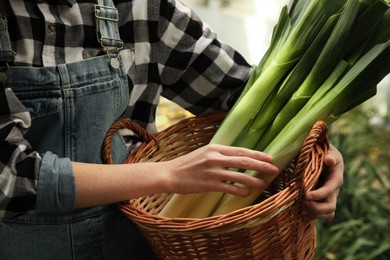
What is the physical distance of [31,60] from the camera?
93 cm

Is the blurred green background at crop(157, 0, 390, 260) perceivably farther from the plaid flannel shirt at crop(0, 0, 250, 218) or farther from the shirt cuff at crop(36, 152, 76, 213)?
the shirt cuff at crop(36, 152, 76, 213)

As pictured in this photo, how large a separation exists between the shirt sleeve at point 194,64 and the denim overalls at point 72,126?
14 centimetres

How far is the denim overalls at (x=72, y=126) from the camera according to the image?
934 mm

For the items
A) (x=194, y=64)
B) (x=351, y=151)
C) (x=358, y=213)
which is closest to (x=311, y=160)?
(x=194, y=64)

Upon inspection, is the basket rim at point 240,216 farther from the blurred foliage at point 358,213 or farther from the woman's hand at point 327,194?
the blurred foliage at point 358,213

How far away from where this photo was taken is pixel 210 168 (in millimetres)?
875

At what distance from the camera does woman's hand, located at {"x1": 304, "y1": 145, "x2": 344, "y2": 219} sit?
2.97 feet

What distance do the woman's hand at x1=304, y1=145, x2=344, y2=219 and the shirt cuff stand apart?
0.40 m

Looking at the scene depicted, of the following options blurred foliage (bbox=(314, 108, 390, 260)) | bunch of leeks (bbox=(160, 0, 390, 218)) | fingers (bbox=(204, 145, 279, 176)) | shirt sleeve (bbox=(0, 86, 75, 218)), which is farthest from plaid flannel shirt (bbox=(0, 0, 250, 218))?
blurred foliage (bbox=(314, 108, 390, 260))

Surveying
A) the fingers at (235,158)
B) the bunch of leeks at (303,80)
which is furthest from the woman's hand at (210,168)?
the bunch of leeks at (303,80)

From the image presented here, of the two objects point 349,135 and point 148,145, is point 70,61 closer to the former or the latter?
point 148,145

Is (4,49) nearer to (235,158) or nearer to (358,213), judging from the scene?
(235,158)

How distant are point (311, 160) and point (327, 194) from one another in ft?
0.25

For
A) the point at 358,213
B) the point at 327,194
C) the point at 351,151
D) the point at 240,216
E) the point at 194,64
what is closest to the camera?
the point at 240,216
